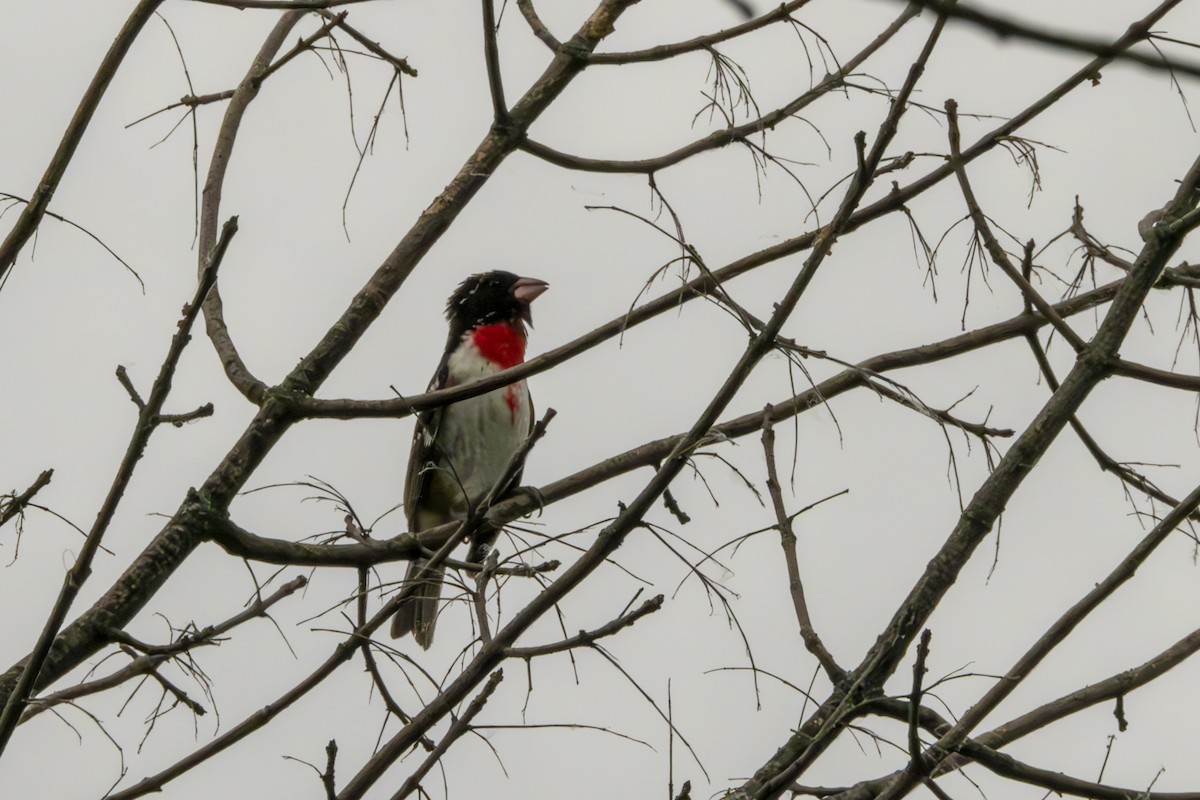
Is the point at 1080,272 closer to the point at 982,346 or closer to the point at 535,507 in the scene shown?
the point at 982,346

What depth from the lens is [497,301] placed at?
673 cm

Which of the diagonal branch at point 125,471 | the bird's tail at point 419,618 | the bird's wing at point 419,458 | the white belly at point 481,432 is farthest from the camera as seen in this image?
the white belly at point 481,432

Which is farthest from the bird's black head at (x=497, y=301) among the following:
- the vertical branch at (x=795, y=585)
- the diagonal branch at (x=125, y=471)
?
the diagonal branch at (x=125, y=471)

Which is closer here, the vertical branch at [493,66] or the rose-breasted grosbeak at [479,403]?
the vertical branch at [493,66]

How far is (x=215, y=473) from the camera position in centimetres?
306

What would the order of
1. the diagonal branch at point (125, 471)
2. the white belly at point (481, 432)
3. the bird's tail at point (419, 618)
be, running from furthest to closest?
1. the white belly at point (481, 432)
2. the bird's tail at point (419, 618)
3. the diagonal branch at point (125, 471)

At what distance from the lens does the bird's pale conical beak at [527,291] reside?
667 centimetres

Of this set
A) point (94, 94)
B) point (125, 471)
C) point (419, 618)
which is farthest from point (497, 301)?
point (125, 471)

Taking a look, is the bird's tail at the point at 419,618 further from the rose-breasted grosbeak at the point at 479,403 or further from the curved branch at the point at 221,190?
the curved branch at the point at 221,190

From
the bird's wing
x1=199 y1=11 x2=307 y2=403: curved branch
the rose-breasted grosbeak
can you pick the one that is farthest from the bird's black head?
x1=199 y1=11 x2=307 y2=403: curved branch

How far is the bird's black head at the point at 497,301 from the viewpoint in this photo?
6684 mm

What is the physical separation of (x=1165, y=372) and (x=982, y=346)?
60cm

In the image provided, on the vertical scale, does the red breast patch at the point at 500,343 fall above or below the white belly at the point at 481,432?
above

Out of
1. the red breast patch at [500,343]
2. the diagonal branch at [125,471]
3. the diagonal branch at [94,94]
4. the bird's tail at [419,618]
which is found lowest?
the diagonal branch at [125,471]
